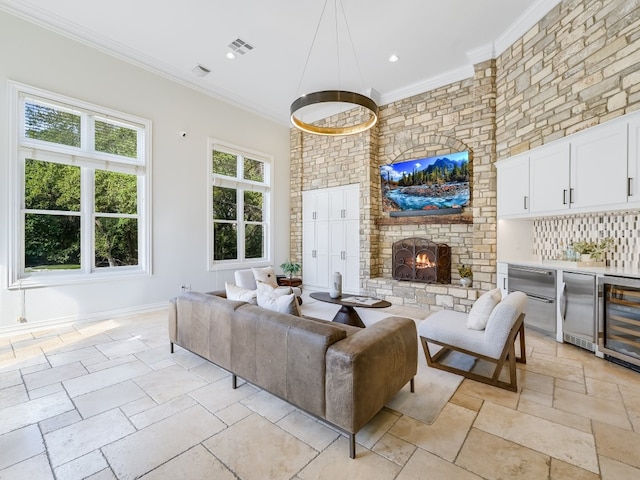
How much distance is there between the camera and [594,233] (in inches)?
145

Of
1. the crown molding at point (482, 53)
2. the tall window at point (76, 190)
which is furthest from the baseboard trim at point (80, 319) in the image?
the crown molding at point (482, 53)

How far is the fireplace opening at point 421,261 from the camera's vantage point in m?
5.27

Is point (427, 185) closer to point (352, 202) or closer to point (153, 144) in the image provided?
point (352, 202)

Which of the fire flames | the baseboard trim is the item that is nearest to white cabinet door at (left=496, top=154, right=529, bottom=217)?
the fire flames

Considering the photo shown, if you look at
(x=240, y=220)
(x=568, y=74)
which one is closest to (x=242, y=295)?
(x=240, y=220)

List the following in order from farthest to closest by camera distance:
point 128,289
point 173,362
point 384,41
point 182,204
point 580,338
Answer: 1. point 182,204
2. point 128,289
3. point 384,41
4. point 580,338
5. point 173,362

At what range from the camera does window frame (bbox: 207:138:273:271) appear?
5789 mm

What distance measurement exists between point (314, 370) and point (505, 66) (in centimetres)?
530

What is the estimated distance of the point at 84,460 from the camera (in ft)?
5.63

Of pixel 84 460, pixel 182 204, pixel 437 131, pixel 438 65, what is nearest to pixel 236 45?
pixel 182 204

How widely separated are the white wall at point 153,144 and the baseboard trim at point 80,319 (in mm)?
20

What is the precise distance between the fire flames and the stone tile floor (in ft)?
8.27

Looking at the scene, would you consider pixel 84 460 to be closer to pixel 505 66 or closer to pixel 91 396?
pixel 91 396

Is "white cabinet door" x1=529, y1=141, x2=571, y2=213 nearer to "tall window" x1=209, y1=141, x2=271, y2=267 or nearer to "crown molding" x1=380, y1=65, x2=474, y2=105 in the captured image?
"crown molding" x1=380, y1=65, x2=474, y2=105
